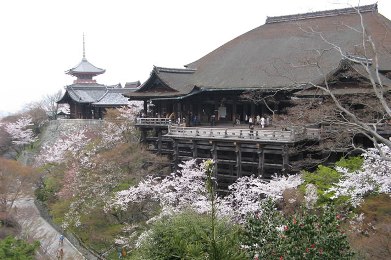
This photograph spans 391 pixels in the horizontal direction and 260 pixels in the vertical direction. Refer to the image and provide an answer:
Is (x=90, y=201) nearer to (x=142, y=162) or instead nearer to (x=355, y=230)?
(x=142, y=162)

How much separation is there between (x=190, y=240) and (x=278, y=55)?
20.0 meters

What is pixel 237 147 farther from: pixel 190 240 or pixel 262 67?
pixel 190 240

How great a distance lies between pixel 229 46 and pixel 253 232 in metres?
24.5

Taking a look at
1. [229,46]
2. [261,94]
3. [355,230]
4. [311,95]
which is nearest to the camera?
[355,230]

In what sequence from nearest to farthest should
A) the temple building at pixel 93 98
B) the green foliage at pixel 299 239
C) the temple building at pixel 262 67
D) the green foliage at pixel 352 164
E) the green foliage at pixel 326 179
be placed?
the green foliage at pixel 299 239, the green foliage at pixel 326 179, the green foliage at pixel 352 164, the temple building at pixel 262 67, the temple building at pixel 93 98

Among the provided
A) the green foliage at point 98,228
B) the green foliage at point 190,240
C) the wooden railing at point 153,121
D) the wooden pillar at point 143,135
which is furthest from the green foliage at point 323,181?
the wooden pillar at point 143,135

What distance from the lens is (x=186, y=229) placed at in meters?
9.55

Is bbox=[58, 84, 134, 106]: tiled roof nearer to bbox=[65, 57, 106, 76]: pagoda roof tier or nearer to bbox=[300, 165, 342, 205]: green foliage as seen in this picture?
bbox=[65, 57, 106, 76]: pagoda roof tier

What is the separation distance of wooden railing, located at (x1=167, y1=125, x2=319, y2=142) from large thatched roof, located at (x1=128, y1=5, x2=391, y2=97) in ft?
9.67

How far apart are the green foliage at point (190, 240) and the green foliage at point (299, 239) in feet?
1.39

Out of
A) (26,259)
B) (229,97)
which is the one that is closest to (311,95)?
(229,97)

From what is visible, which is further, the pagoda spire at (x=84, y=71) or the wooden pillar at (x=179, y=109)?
the pagoda spire at (x=84, y=71)

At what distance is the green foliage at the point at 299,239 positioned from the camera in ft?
27.8

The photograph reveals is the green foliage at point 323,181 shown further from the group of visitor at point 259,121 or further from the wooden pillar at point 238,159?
the group of visitor at point 259,121
